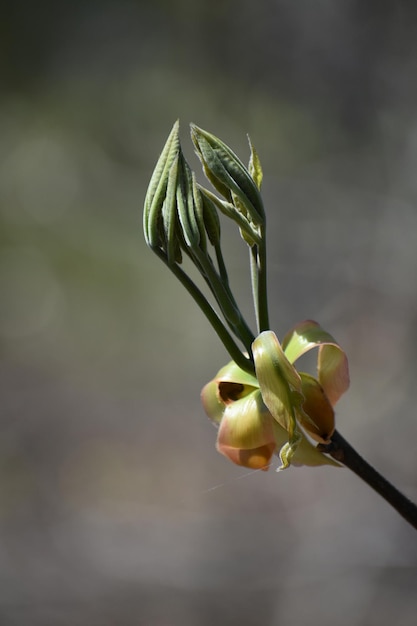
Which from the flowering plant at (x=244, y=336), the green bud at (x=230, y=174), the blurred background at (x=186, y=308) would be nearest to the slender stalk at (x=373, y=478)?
the flowering plant at (x=244, y=336)

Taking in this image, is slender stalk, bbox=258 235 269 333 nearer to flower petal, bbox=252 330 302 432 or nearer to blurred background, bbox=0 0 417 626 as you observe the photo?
flower petal, bbox=252 330 302 432

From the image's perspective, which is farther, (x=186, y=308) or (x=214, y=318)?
(x=186, y=308)

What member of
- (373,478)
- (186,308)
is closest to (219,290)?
(373,478)

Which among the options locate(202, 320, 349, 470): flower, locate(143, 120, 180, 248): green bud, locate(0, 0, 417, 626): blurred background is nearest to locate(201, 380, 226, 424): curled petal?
locate(202, 320, 349, 470): flower

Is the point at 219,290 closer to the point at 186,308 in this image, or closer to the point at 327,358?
the point at 327,358

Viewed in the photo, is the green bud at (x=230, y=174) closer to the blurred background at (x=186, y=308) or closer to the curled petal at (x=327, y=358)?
the curled petal at (x=327, y=358)

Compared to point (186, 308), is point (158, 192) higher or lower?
higher
